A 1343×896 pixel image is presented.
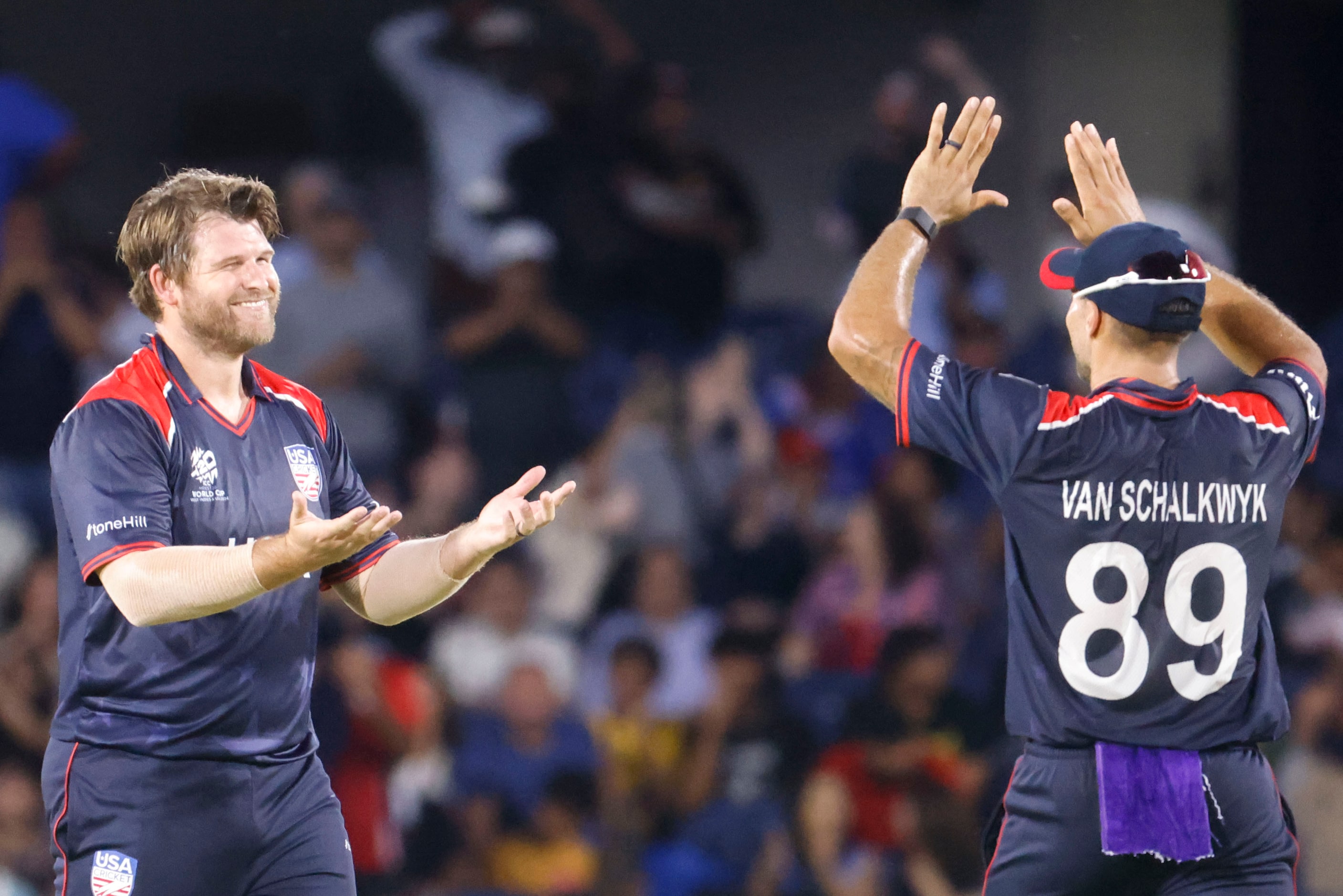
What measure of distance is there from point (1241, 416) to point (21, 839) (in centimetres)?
514

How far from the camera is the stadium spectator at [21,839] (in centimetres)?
589

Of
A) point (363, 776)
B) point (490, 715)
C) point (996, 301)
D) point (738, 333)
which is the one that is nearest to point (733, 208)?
point (738, 333)

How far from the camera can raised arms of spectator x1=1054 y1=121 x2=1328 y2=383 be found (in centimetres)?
317

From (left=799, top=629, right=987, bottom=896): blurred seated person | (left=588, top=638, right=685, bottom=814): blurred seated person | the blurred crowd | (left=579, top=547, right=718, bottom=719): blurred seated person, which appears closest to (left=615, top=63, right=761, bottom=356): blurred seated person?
the blurred crowd

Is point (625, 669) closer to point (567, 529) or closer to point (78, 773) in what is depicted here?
point (567, 529)

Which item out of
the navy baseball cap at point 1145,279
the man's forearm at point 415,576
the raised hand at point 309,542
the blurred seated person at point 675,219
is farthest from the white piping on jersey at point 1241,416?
the blurred seated person at point 675,219

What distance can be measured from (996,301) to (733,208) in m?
1.58

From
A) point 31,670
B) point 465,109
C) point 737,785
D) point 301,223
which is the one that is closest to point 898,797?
point 737,785

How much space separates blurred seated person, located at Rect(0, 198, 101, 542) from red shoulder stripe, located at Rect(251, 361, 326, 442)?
3.91 meters

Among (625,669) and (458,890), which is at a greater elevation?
(625,669)

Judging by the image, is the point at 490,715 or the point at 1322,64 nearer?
the point at 490,715

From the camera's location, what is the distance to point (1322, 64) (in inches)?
345

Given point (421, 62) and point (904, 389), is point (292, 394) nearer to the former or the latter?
point (904, 389)

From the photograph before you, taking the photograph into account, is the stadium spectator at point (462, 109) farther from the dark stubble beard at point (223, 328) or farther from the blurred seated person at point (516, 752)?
the dark stubble beard at point (223, 328)
